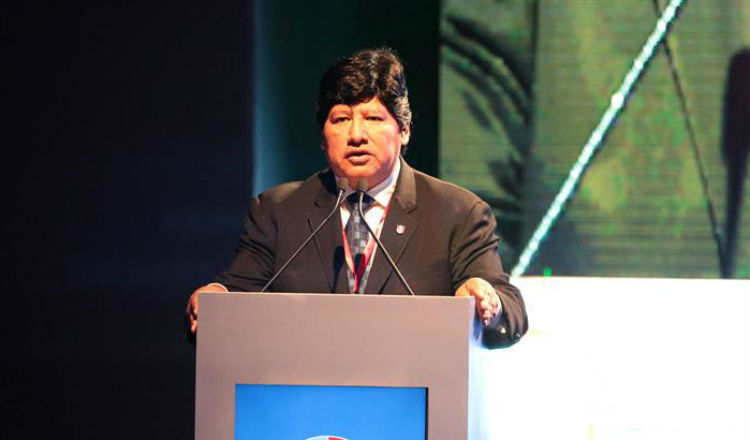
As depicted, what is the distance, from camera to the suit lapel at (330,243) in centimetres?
225

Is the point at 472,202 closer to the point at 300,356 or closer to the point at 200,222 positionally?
the point at 300,356

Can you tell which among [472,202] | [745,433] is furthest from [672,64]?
[472,202]

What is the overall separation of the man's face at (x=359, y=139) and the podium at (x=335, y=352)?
44 centimetres

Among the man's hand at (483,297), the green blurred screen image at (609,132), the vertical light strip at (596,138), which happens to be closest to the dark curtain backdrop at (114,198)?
the green blurred screen image at (609,132)

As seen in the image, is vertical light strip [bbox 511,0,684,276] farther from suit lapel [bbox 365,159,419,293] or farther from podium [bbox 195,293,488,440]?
podium [bbox 195,293,488,440]

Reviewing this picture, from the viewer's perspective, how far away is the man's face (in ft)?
7.31

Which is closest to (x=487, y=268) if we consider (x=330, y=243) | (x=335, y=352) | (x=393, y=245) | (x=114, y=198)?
(x=393, y=245)

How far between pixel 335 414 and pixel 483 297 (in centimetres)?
35

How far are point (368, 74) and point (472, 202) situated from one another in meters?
0.36

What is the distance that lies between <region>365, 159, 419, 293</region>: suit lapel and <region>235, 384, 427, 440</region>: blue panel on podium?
0.41 meters

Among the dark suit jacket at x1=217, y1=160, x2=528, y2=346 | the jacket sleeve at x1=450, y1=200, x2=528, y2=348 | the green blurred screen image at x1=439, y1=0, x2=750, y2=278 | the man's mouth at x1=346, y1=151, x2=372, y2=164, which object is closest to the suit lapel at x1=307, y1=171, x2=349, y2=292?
the dark suit jacket at x1=217, y1=160, x2=528, y2=346

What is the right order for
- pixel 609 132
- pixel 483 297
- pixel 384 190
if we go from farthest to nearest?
1. pixel 609 132
2. pixel 384 190
3. pixel 483 297

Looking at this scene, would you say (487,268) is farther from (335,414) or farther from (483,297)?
(335,414)

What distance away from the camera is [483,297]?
1.95 meters
